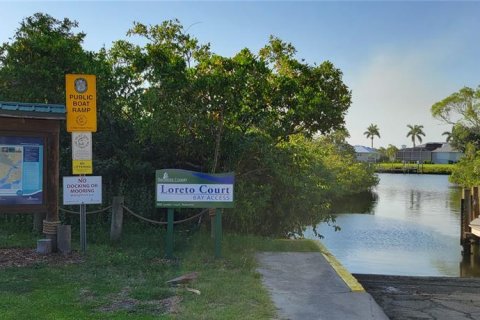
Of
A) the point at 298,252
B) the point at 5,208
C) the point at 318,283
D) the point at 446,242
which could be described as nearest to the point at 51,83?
the point at 5,208

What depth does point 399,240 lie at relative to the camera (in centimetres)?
2333

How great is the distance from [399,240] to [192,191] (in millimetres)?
16714

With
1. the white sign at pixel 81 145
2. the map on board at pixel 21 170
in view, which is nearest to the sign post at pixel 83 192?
the white sign at pixel 81 145

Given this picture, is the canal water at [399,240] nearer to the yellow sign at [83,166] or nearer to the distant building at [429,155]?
the yellow sign at [83,166]

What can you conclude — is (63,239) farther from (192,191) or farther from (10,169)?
(192,191)

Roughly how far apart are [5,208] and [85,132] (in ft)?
6.07

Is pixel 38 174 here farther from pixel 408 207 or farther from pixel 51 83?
pixel 408 207

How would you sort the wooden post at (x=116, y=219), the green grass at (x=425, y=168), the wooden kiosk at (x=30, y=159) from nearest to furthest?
the wooden kiosk at (x=30, y=159) < the wooden post at (x=116, y=219) < the green grass at (x=425, y=168)

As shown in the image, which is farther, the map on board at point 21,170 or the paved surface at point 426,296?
the map on board at point 21,170

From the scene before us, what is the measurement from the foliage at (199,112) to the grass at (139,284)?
2.17 metres

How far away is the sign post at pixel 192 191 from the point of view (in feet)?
29.3

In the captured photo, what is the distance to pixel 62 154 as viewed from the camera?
12141 millimetres

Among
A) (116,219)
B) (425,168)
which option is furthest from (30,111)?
(425,168)

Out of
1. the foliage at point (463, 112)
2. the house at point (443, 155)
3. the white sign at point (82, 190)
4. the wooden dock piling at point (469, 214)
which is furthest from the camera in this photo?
the house at point (443, 155)
